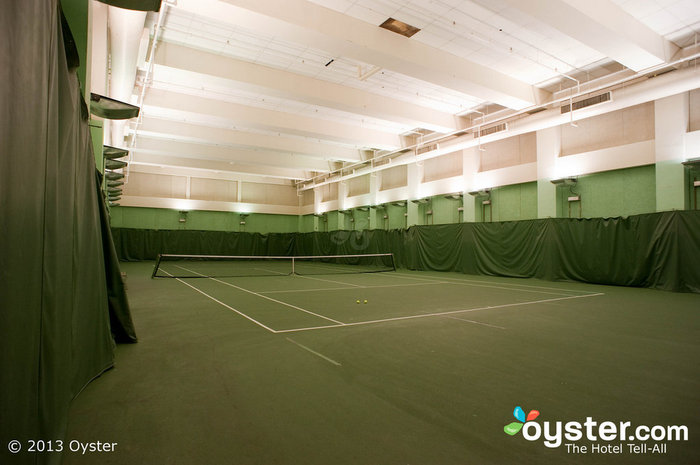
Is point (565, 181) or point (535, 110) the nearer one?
point (565, 181)

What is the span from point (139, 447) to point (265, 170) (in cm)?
2615

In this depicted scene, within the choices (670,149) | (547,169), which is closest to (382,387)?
(670,149)

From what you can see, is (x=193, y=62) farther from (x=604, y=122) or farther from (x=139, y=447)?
(x=604, y=122)

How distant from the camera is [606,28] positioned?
9.21 metres

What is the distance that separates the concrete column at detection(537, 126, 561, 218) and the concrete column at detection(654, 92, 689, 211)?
337 cm

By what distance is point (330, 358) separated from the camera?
4289 millimetres

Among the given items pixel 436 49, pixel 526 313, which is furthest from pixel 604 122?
pixel 526 313

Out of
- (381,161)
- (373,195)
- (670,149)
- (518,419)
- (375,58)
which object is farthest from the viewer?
(373,195)

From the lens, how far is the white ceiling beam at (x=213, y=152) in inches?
858

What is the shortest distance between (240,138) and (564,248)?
16034 millimetres

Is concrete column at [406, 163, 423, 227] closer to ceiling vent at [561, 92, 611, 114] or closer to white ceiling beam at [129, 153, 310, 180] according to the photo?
ceiling vent at [561, 92, 611, 114]

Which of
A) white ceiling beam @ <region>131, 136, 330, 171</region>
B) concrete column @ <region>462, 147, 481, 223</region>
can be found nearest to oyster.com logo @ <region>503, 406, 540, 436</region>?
concrete column @ <region>462, 147, 481, 223</region>

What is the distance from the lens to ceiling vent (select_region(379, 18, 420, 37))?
33.8 ft

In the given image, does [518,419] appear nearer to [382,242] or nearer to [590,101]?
[590,101]
